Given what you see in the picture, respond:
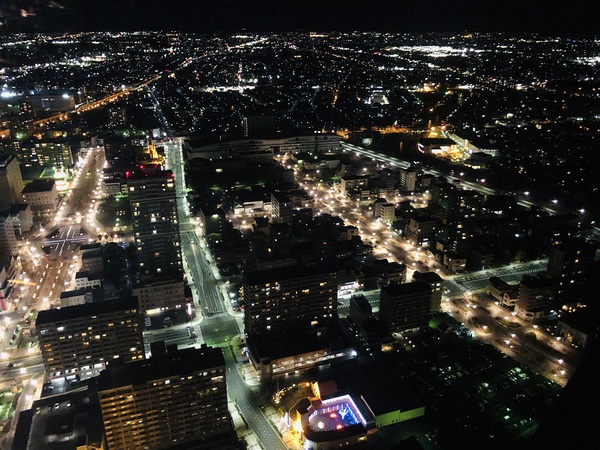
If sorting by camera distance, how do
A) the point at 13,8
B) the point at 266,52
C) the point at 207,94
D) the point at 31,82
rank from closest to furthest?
the point at 13,8, the point at 31,82, the point at 207,94, the point at 266,52

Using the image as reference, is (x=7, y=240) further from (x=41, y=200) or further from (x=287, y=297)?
(x=287, y=297)

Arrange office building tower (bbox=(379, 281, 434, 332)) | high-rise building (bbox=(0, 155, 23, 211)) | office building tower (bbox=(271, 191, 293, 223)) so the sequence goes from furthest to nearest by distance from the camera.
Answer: high-rise building (bbox=(0, 155, 23, 211))
office building tower (bbox=(271, 191, 293, 223))
office building tower (bbox=(379, 281, 434, 332))

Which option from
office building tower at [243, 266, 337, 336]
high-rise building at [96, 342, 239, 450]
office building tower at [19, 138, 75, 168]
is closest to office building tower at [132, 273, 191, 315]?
office building tower at [243, 266, 337, 336]

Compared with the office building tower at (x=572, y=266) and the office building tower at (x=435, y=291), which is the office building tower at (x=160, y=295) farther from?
the office building tower at (x=572, y=266)

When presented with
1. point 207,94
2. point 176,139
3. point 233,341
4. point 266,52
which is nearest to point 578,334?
point 233,341

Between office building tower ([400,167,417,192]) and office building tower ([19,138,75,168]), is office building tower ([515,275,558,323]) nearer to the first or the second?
office building tower ([400,167,417,192])

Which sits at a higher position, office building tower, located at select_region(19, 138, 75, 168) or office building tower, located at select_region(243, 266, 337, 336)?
office building tower, located at select_region(19, 138, 75, 168)

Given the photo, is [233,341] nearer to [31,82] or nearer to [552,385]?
[552,385]
